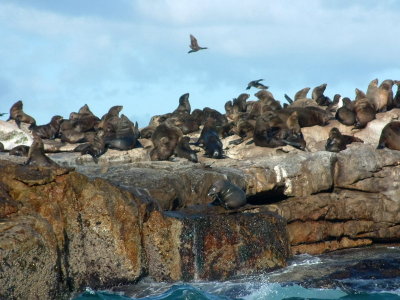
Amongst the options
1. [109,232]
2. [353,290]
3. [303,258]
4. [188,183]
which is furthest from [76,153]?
[353,290]

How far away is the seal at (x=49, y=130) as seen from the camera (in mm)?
24875

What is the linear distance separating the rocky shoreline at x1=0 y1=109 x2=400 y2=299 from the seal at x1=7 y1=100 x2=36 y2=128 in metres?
8.51

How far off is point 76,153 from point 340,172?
266 inches

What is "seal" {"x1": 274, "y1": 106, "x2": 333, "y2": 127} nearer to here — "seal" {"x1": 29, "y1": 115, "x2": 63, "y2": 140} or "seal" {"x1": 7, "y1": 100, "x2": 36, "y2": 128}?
"seal" {"x1": 29, "y1": 115, "x2": 63, "y2": 140}

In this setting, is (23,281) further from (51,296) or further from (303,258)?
(303,258)

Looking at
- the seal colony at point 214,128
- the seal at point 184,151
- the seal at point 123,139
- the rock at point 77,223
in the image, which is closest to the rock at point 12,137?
the seal colony at point 214,128

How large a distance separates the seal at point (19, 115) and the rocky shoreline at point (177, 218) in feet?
27.9

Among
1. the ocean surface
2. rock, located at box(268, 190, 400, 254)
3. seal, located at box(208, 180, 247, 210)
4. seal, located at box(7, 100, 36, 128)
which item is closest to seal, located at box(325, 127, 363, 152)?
rock, located at box(268, 190, 400, 254)

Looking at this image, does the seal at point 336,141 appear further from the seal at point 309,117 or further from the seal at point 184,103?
the seal at point 184,103

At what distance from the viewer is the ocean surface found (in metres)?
11.2

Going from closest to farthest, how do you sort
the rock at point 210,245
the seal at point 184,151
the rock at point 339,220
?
the rock at point 210,245 < the rock at point 339,220 < the seal at point 184,151

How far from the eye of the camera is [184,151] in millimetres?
19547

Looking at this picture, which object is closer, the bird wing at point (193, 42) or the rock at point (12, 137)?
the bird wing at point (193, 42)

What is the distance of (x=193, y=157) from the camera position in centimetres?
1934
